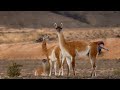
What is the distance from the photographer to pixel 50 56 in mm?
19406

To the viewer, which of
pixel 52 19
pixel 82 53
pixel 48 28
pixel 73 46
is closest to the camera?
pixel 73 46

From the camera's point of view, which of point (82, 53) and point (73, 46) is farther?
point (82, 53)

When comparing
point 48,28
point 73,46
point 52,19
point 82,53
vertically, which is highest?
Result: point 52,19

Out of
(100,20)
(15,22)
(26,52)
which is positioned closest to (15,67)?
(26,52)

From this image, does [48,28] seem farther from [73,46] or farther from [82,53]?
[73,46]

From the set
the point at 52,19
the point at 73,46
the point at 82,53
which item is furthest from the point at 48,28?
the point at 73,46

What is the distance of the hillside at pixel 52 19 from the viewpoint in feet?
280

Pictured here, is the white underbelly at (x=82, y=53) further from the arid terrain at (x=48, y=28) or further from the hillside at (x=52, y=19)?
the hillside at (x=52, y=19)

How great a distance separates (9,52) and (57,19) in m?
47.6

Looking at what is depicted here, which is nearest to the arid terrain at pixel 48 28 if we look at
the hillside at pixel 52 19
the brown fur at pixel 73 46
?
the hillside at pixel 52 19

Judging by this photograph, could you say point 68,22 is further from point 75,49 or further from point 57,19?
point 75,49

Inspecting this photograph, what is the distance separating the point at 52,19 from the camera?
8831cm

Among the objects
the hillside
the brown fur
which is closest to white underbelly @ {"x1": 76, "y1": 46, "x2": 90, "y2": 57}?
the brown fur

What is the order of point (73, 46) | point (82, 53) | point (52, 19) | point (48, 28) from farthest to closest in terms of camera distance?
point (52, 19)
point (48, 28)
point (82, 53)
point (73, 46)
